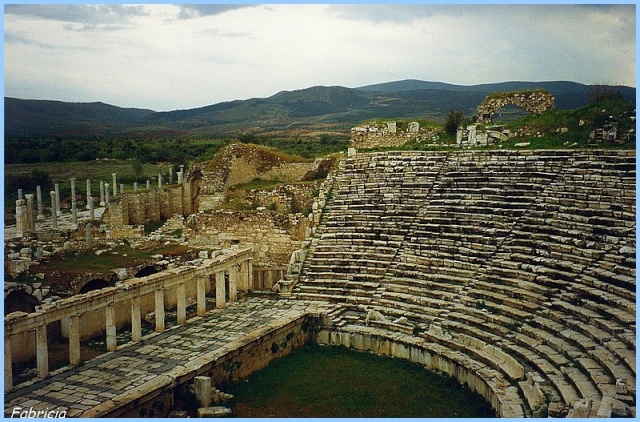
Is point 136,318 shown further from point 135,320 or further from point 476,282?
point 476,282

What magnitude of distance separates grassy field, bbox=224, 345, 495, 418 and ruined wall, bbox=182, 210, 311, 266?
6.07 meters

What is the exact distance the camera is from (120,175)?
40844 mm

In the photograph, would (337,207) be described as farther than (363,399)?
Yes

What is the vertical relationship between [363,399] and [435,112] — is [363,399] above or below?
below

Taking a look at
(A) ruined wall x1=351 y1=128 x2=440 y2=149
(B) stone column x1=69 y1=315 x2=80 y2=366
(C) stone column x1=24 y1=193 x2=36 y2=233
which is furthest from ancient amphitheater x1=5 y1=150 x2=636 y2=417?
(C) stone column x1=24 y1=193 x2=36 y2=233

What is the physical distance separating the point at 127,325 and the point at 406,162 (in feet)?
31.0

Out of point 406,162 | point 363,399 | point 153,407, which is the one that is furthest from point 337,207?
point 153,407

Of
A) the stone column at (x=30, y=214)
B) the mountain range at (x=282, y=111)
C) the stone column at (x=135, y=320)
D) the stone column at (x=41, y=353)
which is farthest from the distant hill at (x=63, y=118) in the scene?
the stone column at (x=41, y=353)

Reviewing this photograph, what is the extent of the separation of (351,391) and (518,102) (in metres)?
14.0

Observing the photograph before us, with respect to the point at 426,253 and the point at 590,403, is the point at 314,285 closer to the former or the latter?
the point at 426,253

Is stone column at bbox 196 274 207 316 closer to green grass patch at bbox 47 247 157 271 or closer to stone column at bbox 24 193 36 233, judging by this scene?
green grass patch at bbox 47 247 157 271

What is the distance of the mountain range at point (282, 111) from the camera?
20.5 meters

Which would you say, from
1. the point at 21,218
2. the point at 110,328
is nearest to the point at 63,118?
the point at 21,218

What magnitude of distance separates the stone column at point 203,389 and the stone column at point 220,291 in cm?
524
